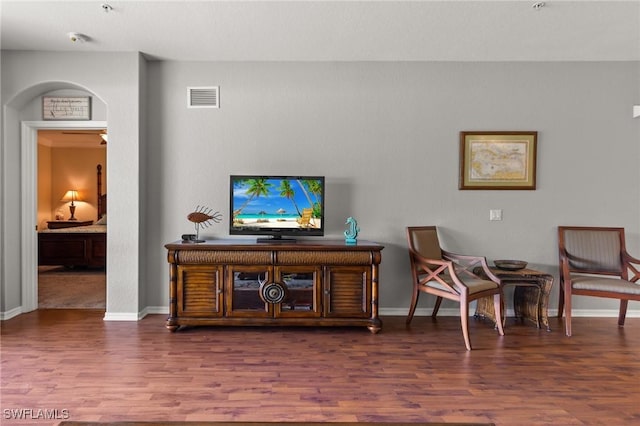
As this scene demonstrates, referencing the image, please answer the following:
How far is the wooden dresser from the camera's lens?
3531 millimetres

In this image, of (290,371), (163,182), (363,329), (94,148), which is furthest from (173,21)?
(94,148)

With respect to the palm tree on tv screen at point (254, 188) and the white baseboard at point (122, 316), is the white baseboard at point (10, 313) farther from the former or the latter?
the palm tree on tv screen at point (254, 188)

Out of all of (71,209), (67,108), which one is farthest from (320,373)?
(71,209)

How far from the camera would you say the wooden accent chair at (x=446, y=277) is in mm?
3313

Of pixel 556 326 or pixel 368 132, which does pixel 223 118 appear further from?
pixel 556 326

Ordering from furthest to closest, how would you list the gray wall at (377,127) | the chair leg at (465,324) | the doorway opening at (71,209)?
the doorway opening at (71,209) → the gray wall at (377,127) → the chair leg at (465,324)

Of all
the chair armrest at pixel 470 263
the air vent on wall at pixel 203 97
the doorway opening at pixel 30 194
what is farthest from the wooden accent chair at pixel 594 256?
the doorway opening at pixel 30 194

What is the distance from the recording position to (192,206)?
411 centimetres

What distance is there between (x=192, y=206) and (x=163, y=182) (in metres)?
0.38

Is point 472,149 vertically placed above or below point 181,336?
above

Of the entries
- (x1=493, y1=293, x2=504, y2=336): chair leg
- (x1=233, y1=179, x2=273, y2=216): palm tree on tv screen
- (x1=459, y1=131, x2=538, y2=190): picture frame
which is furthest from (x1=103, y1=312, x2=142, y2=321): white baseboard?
(x1=459, y1=131, x2=538, y2=190): picture frame

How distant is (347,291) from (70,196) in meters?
7.10

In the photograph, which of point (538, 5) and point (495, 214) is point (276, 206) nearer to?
point (495, 214)

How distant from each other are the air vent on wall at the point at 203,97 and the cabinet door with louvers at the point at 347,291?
206cm
